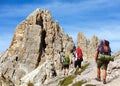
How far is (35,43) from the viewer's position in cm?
15075

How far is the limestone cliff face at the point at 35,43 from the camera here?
486 ft

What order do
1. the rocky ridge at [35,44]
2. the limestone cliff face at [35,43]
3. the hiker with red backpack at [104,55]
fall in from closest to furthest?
1. the hiker with red backpack at [104,55]
2. the rocky ridge at [35,44]
3. the limestone cliff face at [35,43]

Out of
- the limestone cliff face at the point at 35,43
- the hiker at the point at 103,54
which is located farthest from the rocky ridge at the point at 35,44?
the hiker at the point at 103,54

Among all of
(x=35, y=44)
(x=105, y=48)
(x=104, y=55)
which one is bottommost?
(x=35, y=44)

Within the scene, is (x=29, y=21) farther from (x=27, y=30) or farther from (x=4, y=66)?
(x=4, y=66)

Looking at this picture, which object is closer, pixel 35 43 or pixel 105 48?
pixel 105 48

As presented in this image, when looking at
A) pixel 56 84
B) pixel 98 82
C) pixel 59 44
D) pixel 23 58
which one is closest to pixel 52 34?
pixel 59 44

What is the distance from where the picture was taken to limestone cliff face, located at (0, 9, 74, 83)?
148m

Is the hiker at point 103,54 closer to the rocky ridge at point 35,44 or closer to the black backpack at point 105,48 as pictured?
the black backpack at point 105,48

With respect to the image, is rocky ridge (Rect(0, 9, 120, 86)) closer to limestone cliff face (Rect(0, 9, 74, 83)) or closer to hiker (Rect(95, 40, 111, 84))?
limestone cliff face (Rect(0, 9, 74, 83))

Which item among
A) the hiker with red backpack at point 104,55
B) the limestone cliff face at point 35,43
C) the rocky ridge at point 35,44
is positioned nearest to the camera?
the hiker with red backpack at point 104,55

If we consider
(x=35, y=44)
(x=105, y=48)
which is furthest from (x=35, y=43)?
(x=105, y=48)

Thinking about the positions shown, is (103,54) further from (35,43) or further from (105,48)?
(35,43)

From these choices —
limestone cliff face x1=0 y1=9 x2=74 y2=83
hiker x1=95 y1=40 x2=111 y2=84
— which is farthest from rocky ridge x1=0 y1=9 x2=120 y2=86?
hiker x1=95 y1=40 x2=111 y2=84
